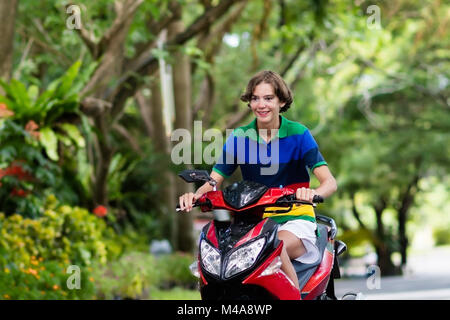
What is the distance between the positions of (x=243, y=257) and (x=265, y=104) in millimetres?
1029

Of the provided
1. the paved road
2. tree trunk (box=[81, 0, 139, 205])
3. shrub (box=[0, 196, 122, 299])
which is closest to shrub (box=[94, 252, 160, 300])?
shrub (box=[0, 196, 122, 299])

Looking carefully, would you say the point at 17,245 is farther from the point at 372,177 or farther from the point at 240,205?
the point at 372,177

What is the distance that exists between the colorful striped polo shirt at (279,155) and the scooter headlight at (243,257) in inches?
27.1

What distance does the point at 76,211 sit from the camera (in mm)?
10727

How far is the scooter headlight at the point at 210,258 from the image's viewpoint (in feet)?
12.5

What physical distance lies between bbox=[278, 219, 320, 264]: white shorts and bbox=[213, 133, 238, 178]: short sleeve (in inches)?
20.7

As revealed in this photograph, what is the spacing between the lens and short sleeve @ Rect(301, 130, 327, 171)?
434 centimetres

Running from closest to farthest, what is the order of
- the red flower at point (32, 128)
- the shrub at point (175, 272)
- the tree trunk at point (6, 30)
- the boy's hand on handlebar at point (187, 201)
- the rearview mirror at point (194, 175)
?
the rearview mirror at point (194, 175)
the boy's hand on handlebar at point (187, 201)
the tree trunk at point (6, 30)
the red flower at point (32, 128)
the shrub at point (175, 272)

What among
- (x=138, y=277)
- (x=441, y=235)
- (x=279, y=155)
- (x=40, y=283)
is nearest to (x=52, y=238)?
(x=138, y=277)

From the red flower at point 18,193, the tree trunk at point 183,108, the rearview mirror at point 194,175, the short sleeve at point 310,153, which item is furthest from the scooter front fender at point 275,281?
the tree trunk at point 183,108

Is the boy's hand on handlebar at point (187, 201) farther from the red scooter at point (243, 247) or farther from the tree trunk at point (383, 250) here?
the tree trunk at point (383, 250)

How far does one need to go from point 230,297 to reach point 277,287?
0.25 meters

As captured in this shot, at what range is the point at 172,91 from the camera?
56.5 feet

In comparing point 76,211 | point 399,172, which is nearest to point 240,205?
point 76,211
